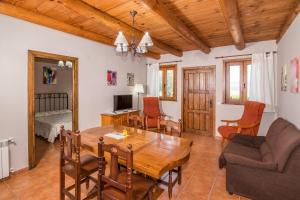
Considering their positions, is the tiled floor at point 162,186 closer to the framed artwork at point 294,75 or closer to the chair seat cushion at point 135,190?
the chair seat cushion at point 135,190

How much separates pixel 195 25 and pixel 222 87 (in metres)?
2.11

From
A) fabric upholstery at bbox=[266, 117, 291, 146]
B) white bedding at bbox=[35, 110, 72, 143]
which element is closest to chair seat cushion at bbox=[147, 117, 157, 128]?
white bedding at bbox=[35, 110, 72, 143]

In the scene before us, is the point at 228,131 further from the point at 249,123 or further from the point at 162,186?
the point at 162,186

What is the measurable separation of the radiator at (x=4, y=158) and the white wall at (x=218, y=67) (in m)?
4.03

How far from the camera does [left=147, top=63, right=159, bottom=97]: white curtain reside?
216 inches

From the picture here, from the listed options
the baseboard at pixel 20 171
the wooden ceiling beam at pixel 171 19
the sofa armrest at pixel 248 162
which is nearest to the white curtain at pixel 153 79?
the wooden ceiling beam at pixel 171 19

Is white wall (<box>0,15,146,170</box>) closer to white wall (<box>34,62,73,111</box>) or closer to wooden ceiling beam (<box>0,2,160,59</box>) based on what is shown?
wooden ceiling beam (<box>0,2,160,59</box>)

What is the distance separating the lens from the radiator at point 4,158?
2.46 meters

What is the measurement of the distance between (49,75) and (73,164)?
481 centimetres

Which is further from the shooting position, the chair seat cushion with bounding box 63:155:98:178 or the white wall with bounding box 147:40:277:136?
the white wall with bounding box 147:40:277:136

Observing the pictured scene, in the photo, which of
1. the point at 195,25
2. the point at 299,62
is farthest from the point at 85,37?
the point at 299,62

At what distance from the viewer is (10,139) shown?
2623mm

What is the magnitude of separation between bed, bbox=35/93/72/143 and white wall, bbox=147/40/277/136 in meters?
2.97

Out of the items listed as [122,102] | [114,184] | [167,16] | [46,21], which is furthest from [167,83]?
[114,184]
